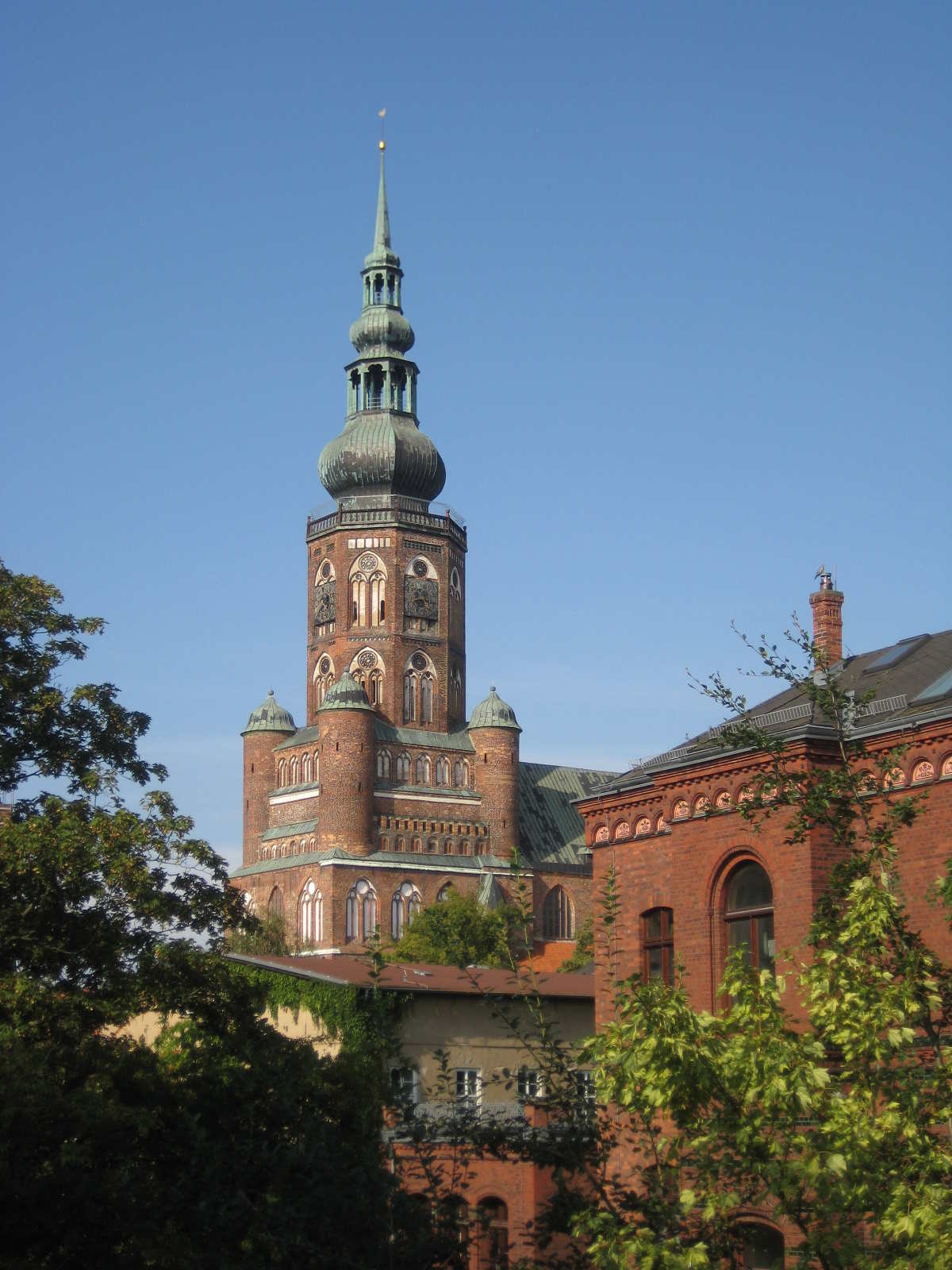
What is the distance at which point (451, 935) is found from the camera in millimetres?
79875

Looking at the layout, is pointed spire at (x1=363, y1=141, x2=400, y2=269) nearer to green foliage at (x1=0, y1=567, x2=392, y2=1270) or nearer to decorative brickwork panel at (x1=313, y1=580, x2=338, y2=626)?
decorative brickwork panel at (x1=313, y1=580, x2=338, y2=626)

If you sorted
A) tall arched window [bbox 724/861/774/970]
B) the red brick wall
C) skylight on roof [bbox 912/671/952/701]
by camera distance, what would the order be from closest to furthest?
skylight on roof [bbox 912/671/952/701] → tall arched window [bbox 724/861/774/970] → the red brick wall

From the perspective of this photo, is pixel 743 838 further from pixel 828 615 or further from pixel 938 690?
pixel 828 615

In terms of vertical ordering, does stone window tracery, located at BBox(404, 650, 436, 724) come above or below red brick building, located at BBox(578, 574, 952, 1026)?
above

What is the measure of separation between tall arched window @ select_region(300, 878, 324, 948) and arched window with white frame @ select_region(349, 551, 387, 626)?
1597 cm

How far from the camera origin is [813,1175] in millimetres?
10508

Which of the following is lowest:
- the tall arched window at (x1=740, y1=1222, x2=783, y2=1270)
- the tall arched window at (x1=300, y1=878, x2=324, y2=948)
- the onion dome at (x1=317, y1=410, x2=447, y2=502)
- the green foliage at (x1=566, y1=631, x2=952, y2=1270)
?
the tall arched window at (x1=740, y1=1222, x2=783, y2=1270)

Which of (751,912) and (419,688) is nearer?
(751,912)

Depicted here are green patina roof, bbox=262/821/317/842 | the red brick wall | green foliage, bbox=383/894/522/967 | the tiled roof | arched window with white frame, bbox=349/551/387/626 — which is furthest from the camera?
arched window with white frame, bbox=349/551/387/626

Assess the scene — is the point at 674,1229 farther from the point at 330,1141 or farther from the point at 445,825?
the point at 445,825

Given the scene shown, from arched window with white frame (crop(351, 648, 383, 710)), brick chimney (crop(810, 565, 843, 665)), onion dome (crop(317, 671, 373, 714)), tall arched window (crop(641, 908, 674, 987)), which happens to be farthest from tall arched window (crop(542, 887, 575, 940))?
Answer: tall arched window (crop(641, 908, 674, 987))

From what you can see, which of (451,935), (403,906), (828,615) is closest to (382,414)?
(403,906)

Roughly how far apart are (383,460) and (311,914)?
88.1ft

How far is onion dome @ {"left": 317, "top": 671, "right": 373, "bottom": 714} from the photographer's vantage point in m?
92.4
